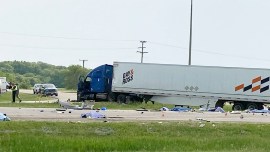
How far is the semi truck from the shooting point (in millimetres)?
42906

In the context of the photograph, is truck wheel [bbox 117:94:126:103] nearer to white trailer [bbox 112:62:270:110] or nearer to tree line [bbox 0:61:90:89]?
white trailer [bbox 112:62:270:110]

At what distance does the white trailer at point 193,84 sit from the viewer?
42812 millimetres

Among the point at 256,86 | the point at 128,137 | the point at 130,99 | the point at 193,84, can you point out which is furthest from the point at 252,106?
the point at 128,137

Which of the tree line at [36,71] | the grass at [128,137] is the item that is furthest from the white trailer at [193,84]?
the tree line at [36,71]

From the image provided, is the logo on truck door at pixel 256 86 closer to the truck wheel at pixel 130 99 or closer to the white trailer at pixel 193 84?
the white trailer at pixel 193 84

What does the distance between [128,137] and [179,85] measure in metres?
28.2

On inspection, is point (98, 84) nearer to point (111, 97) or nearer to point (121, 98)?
point (111, 97)

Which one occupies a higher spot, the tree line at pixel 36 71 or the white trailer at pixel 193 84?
the tree line at pixel 36 71

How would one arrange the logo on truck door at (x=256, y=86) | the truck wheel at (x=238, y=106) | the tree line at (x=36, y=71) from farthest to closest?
1. the tree line at (x=36, y=71)
2. the truck wheel at (x=238, y=106)
3. the logo on truck door at (x=256, y=86)

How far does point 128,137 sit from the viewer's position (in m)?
16.9

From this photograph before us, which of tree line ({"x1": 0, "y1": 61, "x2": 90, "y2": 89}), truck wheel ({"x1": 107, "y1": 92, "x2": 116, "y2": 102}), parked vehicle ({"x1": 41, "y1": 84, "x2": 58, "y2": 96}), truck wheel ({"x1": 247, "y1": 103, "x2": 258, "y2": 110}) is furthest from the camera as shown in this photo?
tree line ({"x1": 0, "y1": 61, "x2": 90, "y2": 89})

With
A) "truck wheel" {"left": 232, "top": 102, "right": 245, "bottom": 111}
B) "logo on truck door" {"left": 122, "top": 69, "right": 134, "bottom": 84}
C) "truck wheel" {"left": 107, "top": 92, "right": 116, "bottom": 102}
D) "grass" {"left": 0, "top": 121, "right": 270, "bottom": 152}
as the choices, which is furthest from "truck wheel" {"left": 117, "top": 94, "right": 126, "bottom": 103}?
"grass" {"left": 0, "top": 121, "right": 270, "bottom": 152}

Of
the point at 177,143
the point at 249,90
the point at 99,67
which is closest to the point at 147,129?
the point at 177,143

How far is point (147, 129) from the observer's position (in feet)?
64.0
